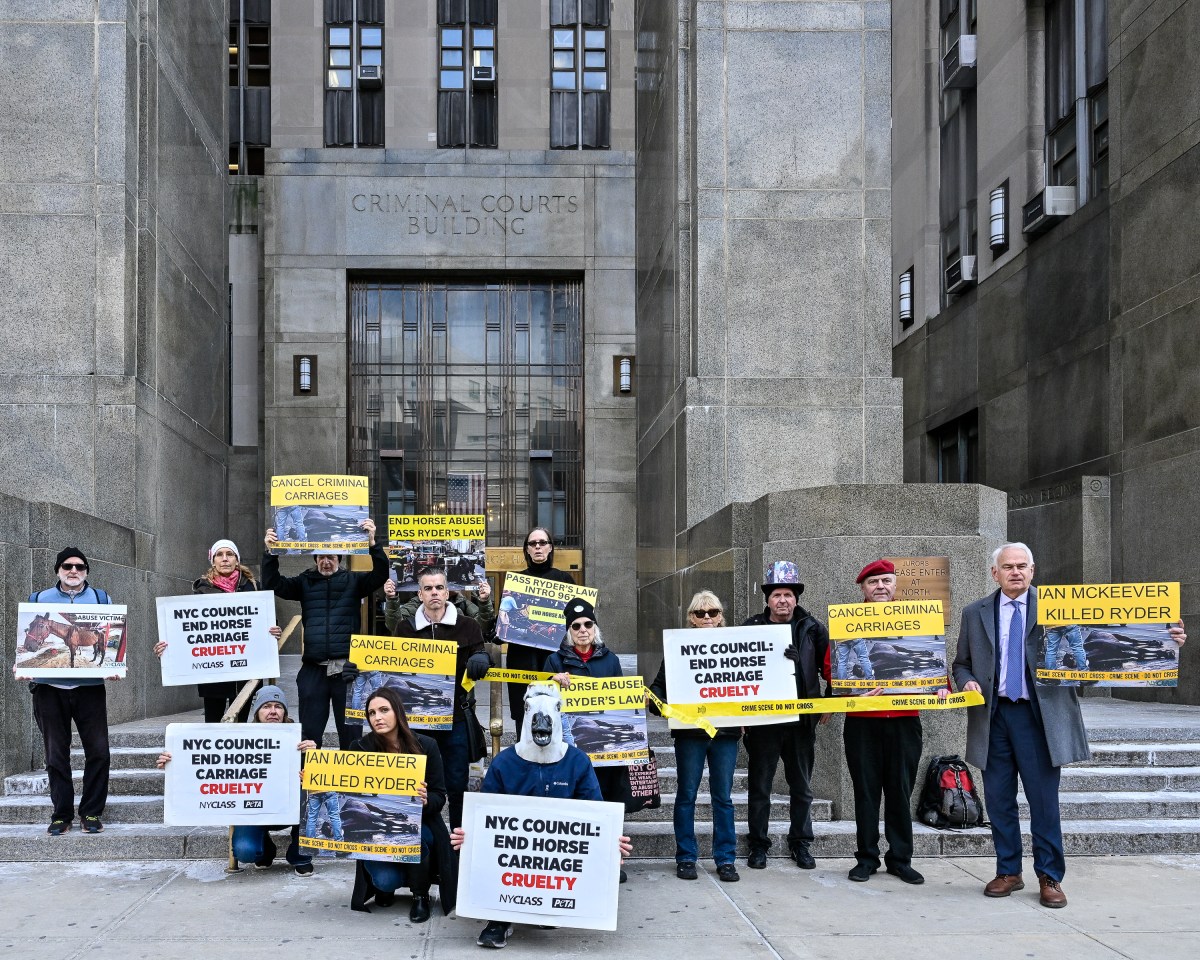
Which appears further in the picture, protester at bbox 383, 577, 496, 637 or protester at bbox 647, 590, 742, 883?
protester at bbox 383, 577, 496, 637

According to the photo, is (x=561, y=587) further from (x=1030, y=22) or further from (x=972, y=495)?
(x=1030, y=22)

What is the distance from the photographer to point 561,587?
30.3 ft

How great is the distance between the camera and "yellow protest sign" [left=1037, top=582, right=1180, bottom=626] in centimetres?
790

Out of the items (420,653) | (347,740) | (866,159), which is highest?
(866,159)

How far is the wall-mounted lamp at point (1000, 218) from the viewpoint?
926 inches

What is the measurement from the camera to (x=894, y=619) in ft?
27.8

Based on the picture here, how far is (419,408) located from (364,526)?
1681 cm

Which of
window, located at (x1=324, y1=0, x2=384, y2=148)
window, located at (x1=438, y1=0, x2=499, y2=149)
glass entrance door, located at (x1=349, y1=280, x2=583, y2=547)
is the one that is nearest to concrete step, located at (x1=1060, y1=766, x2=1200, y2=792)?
glass entrance door, located at (x1=349, y1=280, x2=583, y2=547)

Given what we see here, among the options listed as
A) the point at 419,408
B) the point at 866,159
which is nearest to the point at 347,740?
the point at 866,159

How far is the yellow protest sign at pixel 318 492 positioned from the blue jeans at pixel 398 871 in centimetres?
284

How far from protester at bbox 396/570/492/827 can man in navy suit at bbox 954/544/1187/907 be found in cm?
317

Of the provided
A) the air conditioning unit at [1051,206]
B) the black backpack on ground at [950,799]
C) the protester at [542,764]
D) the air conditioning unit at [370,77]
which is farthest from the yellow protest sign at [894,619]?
the air conditioning unit at [370,77]

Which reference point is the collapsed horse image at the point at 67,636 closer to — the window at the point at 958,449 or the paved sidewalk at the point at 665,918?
the paved sidewalk at the point at 665,918

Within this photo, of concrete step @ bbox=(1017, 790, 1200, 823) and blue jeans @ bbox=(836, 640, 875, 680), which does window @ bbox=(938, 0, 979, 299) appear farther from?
blue jeans @ bbox=(836, 640, 875, 680)
